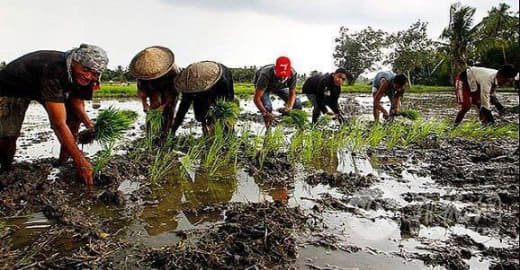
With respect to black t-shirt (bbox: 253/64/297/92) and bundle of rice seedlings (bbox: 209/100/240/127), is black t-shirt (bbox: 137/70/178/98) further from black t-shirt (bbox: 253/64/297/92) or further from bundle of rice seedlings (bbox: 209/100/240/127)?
black t-shirt (bbox: 253/64/297/92)

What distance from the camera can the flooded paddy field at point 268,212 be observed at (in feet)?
6.73

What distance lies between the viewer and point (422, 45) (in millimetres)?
33625

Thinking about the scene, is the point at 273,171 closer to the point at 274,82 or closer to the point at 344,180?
the point at 344,180

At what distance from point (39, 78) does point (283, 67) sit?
302 centimetres

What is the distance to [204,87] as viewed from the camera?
4559 millimetres

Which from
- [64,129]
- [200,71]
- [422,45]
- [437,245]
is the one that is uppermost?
[422,45]

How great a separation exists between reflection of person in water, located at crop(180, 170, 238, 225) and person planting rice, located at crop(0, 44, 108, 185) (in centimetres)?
83

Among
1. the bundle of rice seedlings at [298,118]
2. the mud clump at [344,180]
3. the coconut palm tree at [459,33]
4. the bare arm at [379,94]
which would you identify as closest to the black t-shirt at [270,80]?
the bundle of rice seedlings at [298,118]

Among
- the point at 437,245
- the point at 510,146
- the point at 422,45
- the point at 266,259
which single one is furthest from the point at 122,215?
the point at 422,45

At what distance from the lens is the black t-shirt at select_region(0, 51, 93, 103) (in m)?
3.04

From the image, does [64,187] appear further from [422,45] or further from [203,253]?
[422,45]

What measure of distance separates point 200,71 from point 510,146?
156 inches

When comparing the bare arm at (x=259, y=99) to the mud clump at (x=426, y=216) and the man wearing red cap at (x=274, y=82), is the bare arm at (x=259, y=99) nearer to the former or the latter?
the man wearing red cap at (x=274, y=82)

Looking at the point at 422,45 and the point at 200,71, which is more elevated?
the point at 422,45
